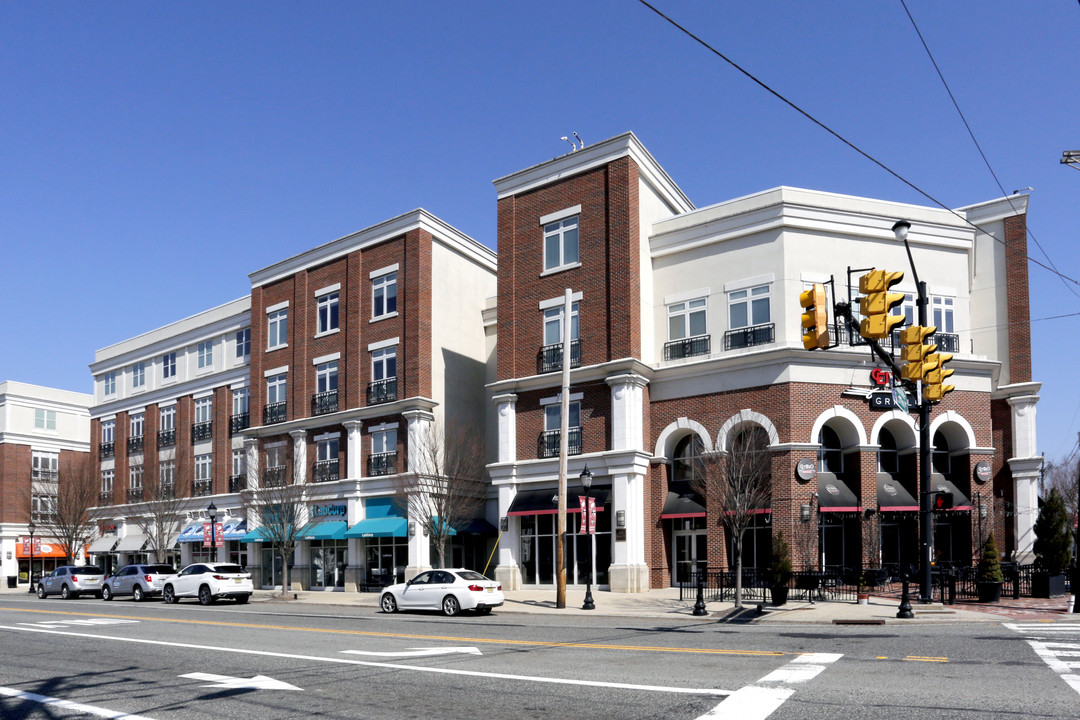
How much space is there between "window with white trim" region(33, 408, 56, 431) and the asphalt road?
191ft

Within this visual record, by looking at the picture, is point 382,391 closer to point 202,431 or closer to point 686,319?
point 686,319

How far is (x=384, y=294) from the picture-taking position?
43969mm

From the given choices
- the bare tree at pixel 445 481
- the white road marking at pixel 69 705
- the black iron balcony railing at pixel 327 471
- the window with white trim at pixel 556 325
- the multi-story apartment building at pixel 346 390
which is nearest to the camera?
the white road marking at pixel 69 705

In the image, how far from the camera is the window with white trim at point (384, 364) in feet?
141

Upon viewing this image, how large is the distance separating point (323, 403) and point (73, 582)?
14.3 metres

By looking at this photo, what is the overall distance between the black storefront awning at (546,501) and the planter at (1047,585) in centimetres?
1430

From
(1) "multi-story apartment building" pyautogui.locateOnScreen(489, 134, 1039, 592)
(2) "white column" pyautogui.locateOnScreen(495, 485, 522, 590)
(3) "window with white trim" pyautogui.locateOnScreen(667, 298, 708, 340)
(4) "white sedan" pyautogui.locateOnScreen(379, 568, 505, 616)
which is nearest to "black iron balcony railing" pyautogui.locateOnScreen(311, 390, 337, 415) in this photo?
(1) "multi-story apartment building" pyautogui.locateOnScreen(489, 134, 1039, 592)

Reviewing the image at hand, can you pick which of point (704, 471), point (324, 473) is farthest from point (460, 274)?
point (704, 471)

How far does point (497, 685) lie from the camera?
1215 centimetres

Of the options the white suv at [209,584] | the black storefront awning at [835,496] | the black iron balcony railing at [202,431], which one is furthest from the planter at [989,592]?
the black iron balcony railing at [202,431]

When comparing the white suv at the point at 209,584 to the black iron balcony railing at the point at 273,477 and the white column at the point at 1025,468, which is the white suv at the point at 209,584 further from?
the white column at the point at 1025,468

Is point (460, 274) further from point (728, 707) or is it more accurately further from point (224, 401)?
point (728, 707)

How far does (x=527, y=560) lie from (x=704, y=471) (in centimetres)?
940

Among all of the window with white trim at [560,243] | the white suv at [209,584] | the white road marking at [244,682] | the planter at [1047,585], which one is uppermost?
the window with white trim at [560,243]
